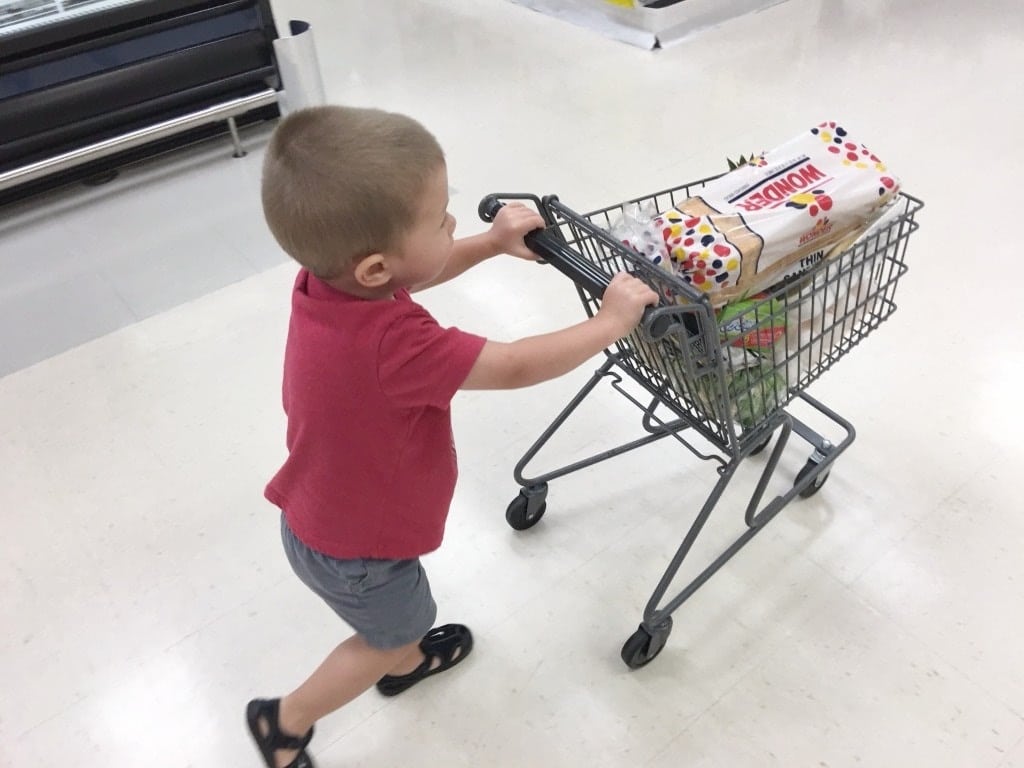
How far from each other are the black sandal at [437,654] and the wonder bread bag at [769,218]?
2.70 ft

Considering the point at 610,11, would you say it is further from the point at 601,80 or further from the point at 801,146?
the point at 801,146

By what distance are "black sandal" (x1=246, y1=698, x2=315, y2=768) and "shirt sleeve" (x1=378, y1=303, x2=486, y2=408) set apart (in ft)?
2.26

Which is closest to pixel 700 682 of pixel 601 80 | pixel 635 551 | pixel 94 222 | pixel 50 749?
pixel 635 551

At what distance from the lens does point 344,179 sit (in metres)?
0.88

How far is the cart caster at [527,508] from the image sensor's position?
5.54 ft

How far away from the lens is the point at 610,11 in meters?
4.08

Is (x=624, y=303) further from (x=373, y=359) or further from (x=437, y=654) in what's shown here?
(x=437, y=654)

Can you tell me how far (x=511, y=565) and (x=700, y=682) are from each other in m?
0.44

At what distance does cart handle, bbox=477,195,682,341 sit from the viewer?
3.37ft

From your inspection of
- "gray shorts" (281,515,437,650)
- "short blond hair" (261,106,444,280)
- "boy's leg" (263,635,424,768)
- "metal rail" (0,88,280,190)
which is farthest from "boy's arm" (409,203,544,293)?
"metal rail" (0,88,280,190)

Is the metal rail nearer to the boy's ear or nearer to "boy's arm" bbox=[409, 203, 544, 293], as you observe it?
"boy's arm" bbox=[409, 203, 544, 293]

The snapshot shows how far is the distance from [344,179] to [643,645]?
1.00 meters

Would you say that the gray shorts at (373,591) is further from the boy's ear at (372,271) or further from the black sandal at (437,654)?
the boy's ear at (372,271)

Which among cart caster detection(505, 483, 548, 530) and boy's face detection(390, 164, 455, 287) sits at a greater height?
boy's face detection(390, 164, 455, 287)
